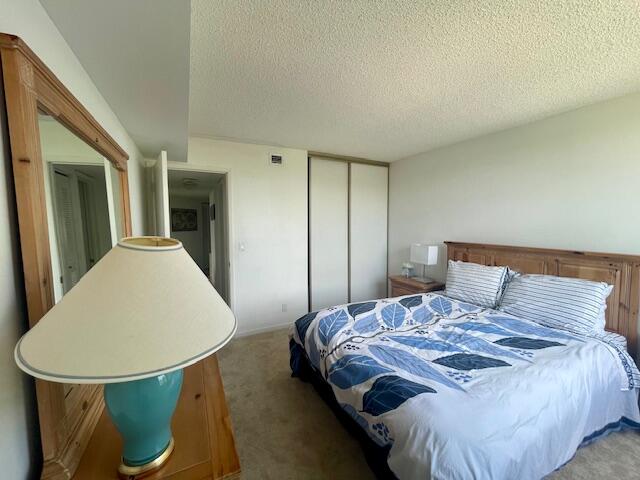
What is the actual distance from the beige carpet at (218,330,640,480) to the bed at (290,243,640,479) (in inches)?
4.4

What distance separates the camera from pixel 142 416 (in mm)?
703

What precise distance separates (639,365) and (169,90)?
149 inches

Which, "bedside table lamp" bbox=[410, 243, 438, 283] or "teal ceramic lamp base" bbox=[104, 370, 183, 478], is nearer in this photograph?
"teal ceramic lamp base" bbox=[104, 370, 183, 478]

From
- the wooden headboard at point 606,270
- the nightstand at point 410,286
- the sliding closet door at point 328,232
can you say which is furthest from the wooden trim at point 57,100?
the wooden headboard at point 606,270

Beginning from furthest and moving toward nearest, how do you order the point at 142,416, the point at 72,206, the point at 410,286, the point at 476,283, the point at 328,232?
the point at 328,232
the point at 410,286
the point at 476,283
the point at 72,206
the point at 142,416

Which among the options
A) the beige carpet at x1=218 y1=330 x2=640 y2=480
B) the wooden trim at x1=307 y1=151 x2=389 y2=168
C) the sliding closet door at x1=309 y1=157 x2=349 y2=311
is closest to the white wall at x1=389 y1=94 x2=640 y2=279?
the wooden trim at x1=307 y1=151 x2=389 y2=168

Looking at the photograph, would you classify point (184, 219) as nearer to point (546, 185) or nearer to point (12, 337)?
point (12, 337)

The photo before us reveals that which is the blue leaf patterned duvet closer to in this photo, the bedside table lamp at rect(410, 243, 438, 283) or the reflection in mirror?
A: the bedside table lamp at rect(410, 243, 438, 283)

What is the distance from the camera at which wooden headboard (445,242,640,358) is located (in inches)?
78.7

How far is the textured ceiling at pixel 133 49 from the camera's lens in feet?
3.06

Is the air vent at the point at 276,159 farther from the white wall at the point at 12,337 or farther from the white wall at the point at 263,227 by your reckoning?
the white wall at the point at 12,337

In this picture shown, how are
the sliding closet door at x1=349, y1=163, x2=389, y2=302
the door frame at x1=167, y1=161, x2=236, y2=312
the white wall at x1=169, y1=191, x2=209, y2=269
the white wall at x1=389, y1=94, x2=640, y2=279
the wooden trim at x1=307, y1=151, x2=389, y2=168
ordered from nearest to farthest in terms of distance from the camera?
the white wall at x1=389, y1=94, x2=640, y2=279
the door frame at x1=167, y1=161, x2=236, y2=312
the wooden trim at x1=307, y1=151, x2=389, y2=168
the sliding closet door at x1=349, y1=163, x2=389, y2=302
the white wall at x1=169, y1=191, x2=209, y2=269

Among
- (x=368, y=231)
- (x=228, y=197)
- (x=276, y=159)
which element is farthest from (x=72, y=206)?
(x=368, y=231)

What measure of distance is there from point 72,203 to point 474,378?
1.99 meters
